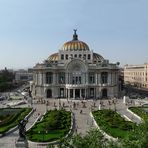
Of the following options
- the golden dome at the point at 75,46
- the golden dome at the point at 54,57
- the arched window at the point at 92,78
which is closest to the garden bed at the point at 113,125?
the arched window at the point at 92,78

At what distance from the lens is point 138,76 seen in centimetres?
14375

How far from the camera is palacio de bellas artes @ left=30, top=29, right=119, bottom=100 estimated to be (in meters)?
92.8

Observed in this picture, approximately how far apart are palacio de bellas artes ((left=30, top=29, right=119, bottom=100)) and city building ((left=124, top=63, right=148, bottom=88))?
40.0 m

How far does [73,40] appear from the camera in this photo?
107 metres

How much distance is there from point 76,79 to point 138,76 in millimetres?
55761

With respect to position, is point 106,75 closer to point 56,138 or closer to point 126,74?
point 56,138

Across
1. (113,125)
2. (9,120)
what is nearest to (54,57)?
(9,120)

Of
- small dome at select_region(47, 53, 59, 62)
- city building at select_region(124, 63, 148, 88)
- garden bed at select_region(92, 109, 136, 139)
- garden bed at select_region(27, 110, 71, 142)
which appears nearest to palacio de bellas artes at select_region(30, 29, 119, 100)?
small dome at select_region(47, 53, 59, 62)

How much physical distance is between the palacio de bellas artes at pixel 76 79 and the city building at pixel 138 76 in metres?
40.0

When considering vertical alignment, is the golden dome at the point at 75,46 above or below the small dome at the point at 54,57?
above

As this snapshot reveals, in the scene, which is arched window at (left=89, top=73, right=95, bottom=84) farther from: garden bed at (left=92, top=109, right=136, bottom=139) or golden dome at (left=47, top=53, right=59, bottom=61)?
garden bed at (left=92, top=109, right=136, bottom=139)

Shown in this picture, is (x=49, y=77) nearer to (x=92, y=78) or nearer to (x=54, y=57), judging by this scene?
(x=54, y=57)

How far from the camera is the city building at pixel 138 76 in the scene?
435ft

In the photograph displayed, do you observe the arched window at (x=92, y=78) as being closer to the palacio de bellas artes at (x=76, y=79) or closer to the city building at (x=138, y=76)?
the palacio de bellas artes at (x=76, y=79)
